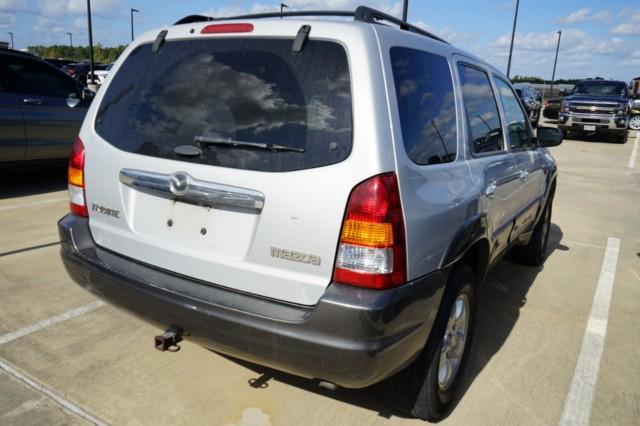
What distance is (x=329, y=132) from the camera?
2.01m

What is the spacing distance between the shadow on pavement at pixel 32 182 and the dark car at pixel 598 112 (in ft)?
51.3

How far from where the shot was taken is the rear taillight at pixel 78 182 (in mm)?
2643

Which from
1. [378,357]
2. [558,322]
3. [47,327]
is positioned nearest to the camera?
[378,357]

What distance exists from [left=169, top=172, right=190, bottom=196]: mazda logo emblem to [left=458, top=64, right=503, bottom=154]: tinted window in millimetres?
1515

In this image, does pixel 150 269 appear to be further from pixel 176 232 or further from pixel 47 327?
pixel 47 327

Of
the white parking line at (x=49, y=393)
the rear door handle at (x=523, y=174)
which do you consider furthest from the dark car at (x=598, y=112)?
the white parking line at (x=49, y=393)

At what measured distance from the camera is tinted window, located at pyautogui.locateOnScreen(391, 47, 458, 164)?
2.17 meters

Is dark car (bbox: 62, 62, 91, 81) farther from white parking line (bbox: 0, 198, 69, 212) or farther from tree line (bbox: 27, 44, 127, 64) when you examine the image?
tree line (bbox: 27, 44, 127, 64)

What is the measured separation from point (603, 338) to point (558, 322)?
1.03ft

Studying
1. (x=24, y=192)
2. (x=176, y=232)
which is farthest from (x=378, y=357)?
(x=24, y=192)

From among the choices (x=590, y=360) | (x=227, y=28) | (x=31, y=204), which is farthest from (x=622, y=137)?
(x=227, y=28)

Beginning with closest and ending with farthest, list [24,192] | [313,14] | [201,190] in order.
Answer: [201,190] < [313,14] < [24,192]

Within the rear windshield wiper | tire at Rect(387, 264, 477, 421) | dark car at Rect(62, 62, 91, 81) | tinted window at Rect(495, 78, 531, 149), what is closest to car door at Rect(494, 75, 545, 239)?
tinted window at Rect(495, 78, 531, 149)

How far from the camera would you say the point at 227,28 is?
7.70 ft
